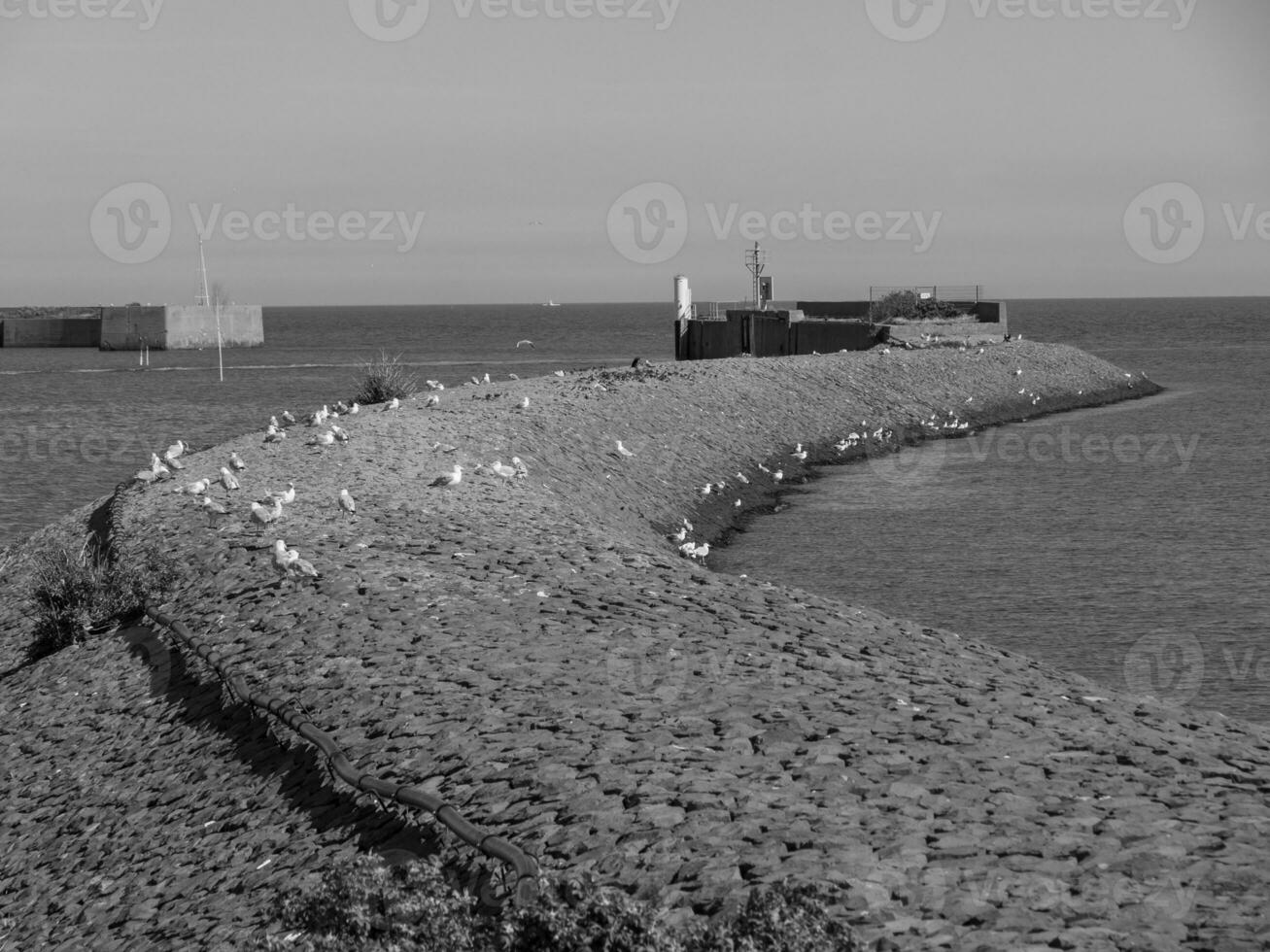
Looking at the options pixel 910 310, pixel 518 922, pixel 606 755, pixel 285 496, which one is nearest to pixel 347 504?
pixel 285 496

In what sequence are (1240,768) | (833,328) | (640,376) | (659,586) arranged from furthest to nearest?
(833,328)
(640,376)
(659,586)
(1240,768)

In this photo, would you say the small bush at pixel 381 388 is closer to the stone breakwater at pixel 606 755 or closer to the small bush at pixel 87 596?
the stone breakwater at pixel 606 755

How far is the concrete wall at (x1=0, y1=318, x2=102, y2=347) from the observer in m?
119

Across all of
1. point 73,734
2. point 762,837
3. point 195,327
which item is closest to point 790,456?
point 73,734

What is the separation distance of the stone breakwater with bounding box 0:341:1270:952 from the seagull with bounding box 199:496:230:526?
41 cm

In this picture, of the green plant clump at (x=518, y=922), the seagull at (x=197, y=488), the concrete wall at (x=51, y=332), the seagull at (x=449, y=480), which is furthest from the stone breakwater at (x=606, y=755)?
the concrete wall at (x=51, y=332)

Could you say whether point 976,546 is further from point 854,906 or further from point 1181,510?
point 854,906

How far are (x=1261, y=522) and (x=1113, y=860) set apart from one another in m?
20.3

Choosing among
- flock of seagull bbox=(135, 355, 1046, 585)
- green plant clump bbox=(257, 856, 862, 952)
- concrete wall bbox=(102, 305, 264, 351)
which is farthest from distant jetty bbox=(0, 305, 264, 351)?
green plant clump bbox=(257, 856, 862, 952)

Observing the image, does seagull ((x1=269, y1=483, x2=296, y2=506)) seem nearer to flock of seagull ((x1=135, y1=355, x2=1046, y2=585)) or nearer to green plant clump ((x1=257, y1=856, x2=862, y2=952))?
flock of seagull ((x1=135, y1=355, x2=1046, y2=585))

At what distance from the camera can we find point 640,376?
36031mm

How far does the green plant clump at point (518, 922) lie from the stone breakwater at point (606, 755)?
40 cm

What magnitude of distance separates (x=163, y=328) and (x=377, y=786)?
352 feet

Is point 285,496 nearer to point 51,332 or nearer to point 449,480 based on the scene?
point 449,480
